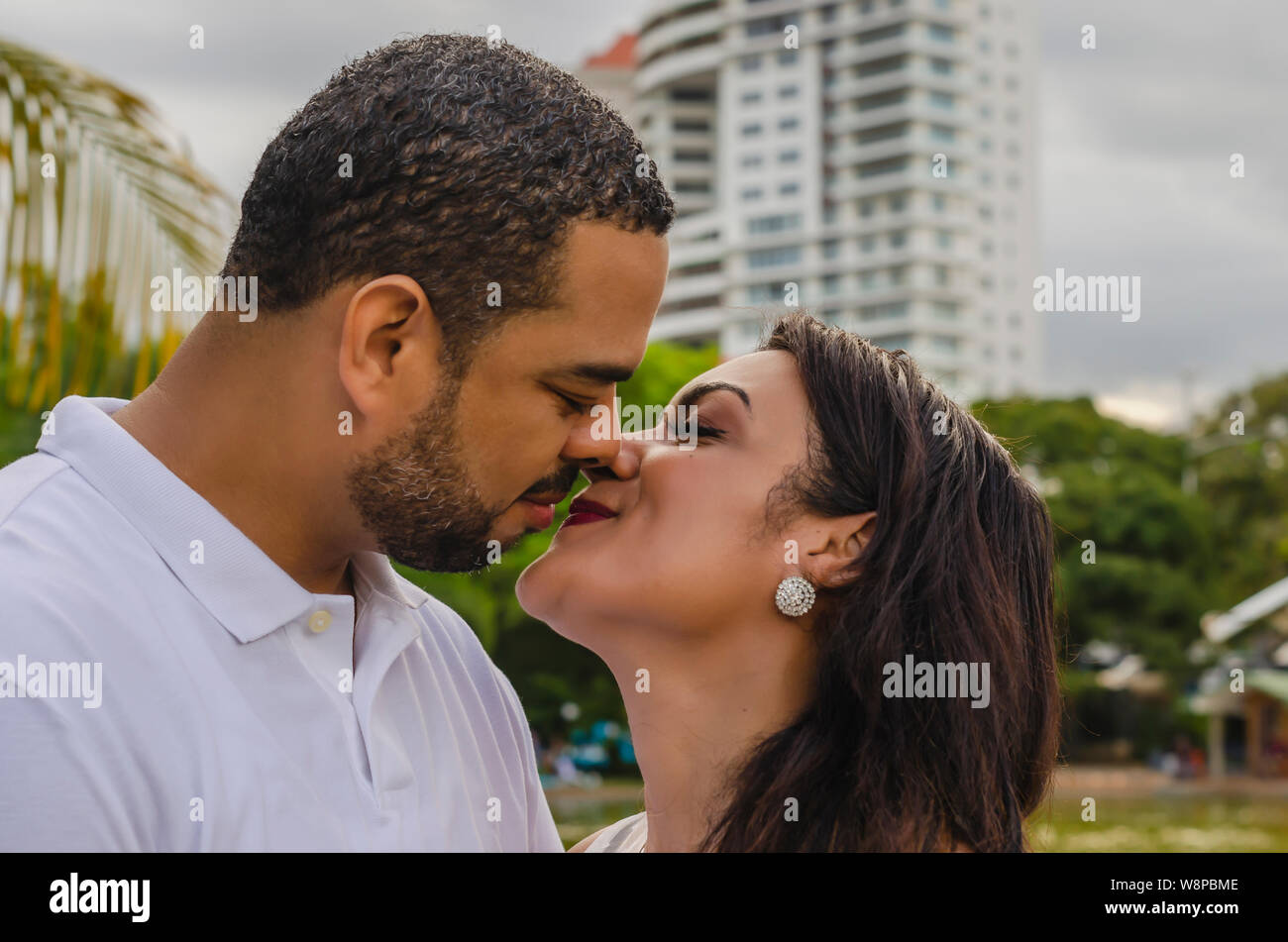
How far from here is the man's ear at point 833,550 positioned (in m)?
2.77

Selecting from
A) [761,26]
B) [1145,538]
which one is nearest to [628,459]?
[1145,538]

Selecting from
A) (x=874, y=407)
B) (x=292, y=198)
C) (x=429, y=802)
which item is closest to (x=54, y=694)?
(x=429, y=802)

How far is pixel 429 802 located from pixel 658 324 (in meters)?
71.8

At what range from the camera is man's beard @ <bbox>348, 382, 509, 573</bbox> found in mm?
2348

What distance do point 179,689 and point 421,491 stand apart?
1.74 feet

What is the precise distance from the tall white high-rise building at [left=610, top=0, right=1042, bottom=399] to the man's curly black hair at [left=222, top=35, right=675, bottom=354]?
65.4 m

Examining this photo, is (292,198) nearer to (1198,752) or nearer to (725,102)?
(1198,752)

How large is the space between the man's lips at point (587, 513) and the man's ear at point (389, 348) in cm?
65

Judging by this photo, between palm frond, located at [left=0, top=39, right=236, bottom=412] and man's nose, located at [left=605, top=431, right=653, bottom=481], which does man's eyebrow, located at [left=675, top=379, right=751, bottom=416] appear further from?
palm frond, located at [left=0, top=39, right=236, bottom=412]

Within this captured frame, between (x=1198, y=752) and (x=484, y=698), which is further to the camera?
(x=1198, y=752)

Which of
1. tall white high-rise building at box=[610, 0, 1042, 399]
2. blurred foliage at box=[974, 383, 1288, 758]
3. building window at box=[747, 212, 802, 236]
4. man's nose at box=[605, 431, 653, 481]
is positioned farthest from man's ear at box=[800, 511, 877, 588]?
building window at box=[747, 212, 802, 236]

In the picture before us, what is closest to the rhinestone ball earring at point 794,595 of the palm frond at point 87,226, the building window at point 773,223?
the palm frond at point 87,226

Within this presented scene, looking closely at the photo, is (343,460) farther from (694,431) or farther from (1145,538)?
(1145,538)

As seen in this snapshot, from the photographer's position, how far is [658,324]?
242ft
